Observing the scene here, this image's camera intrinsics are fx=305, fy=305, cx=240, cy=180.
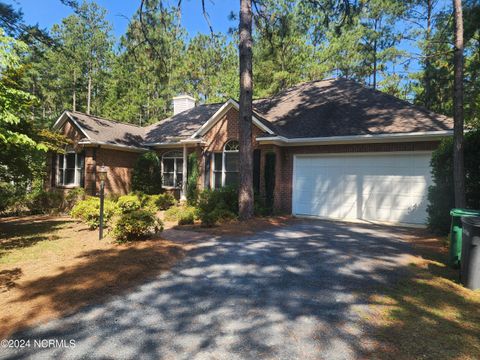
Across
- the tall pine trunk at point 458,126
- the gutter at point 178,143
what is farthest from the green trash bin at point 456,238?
the gutter at point 178,143

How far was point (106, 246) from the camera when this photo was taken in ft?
23.5

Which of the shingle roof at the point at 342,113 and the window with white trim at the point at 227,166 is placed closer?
the shingle roof at the point at 342,113

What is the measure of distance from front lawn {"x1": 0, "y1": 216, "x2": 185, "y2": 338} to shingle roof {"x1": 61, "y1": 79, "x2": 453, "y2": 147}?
7.46 meters

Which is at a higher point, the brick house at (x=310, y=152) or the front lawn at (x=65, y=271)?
the brick house at (x=310, y=152)

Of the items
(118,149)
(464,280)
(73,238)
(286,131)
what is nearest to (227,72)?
(118,149)

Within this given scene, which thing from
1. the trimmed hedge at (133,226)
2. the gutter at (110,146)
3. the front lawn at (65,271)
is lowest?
the front lawn at (65,271)

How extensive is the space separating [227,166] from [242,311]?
10580 millimetres

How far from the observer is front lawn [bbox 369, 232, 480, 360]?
304cm

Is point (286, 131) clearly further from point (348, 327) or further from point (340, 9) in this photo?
point (348, 327)

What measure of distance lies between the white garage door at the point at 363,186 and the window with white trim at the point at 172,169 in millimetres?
6753

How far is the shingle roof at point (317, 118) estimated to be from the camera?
37.2 ft

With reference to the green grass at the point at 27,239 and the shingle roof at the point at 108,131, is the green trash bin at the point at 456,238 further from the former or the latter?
the shingle roof at the point at 108,131

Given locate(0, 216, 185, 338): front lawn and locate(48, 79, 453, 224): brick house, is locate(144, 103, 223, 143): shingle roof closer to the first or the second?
locate(48, 79, 453, 224): brick house

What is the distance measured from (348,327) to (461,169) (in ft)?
18.9
